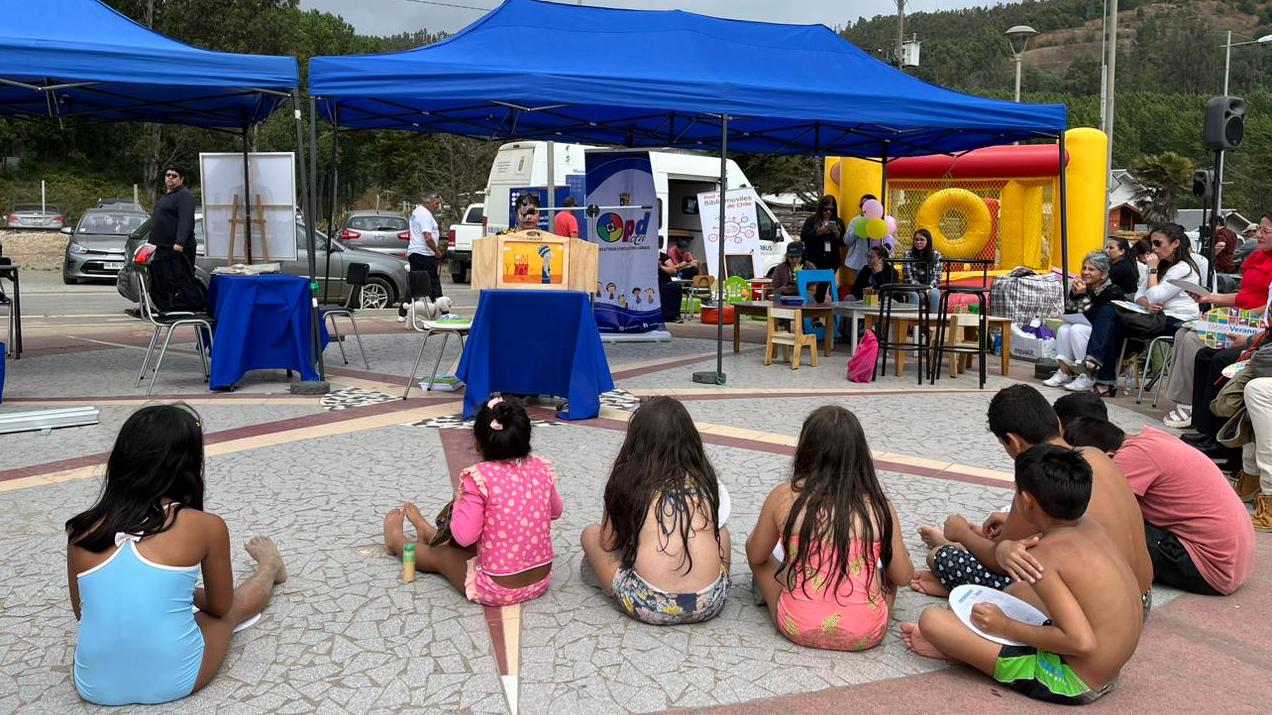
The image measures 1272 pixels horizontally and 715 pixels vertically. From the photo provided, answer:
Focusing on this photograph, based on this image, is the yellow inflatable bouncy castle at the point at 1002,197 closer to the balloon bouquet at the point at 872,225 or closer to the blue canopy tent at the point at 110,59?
the balloon bouquet at the point at 872,225

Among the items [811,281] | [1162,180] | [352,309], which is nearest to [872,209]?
[811,281]

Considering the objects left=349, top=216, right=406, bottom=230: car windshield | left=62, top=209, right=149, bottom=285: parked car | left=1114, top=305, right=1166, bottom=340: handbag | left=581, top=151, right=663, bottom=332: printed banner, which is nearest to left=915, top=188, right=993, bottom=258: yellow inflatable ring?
left=581, top=151, right=663, bottom=332: printed banner

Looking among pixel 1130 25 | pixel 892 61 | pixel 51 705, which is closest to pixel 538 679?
pixel 51 705

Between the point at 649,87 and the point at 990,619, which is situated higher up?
the point at 649,87

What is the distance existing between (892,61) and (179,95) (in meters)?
22.2

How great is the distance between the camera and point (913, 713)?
3.15 m

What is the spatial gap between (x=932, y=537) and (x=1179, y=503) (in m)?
0.97

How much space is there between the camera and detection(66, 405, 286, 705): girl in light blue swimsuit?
2.95 meters

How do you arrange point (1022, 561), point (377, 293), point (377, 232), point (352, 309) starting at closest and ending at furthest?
point (1022, 561), point (352, 309), point (377, 293), point (377, 232)

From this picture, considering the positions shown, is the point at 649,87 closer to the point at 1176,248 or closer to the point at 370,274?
the point at 1176,248

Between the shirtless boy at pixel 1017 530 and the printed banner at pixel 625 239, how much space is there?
8.41 m

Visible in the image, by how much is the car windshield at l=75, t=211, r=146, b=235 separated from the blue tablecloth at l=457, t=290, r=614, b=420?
47.5 ft

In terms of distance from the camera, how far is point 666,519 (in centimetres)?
355

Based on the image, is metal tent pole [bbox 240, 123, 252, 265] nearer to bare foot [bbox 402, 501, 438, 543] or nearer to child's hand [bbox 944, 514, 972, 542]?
bare foot [bbox 402, 501, 438, 543]
